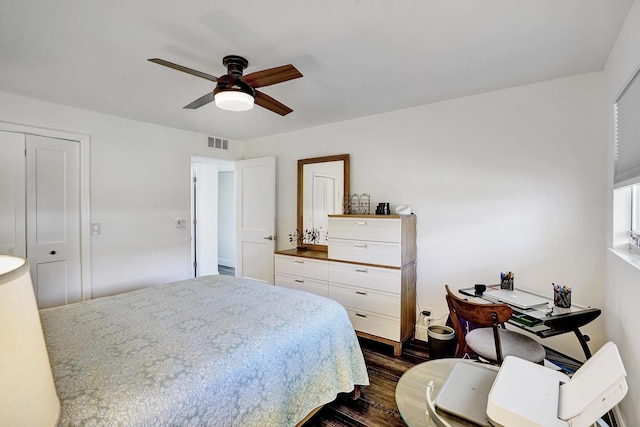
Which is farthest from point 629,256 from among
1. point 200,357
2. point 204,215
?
point 204,215

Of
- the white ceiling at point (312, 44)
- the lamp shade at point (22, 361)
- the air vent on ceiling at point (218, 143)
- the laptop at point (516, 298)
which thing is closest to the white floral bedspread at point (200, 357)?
the lamp shade at point (22, 361)

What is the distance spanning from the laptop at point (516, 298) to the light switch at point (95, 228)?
3.88 metres

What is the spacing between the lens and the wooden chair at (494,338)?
1.80 metres

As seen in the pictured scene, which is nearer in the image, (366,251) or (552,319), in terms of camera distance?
(552,319)

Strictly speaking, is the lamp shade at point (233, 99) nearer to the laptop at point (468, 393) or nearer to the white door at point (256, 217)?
the laptop at point (468, 393)

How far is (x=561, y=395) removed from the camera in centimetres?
96

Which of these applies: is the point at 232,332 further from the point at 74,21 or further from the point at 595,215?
the point at 595,215

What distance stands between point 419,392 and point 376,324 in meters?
1.51

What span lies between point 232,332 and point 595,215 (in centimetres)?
280

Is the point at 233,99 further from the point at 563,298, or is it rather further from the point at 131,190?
the point at 563,298

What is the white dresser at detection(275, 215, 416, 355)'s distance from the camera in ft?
Answer: 9.08

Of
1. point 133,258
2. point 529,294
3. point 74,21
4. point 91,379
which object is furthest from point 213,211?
point 529,294

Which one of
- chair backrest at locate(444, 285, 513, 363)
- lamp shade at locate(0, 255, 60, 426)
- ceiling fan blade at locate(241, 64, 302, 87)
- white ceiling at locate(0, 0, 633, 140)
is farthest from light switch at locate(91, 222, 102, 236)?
chair backrest at locate(444, 285, 513, 363)

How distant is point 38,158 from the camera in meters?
2.88
